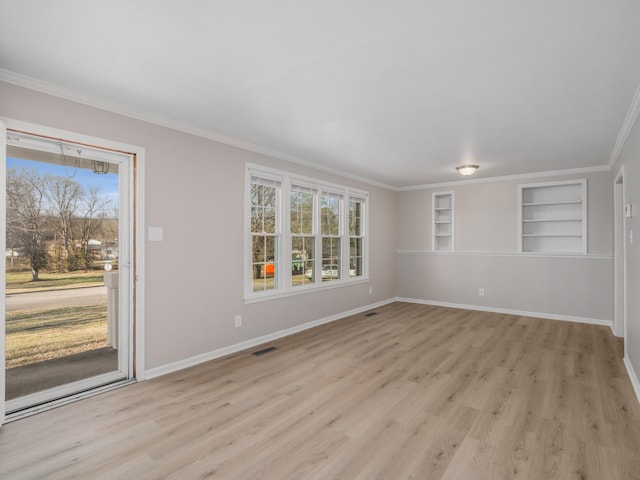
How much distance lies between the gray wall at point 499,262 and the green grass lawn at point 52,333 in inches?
222

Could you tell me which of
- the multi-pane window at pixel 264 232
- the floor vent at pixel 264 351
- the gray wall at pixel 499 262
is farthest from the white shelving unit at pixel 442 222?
the floor vent at pixel 264 351

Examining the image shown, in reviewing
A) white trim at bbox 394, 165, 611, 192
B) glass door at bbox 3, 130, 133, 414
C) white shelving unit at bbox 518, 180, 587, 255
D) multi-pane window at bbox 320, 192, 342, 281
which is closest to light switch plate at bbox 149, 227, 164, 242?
glass door at bbox 3, 130, 133, 414

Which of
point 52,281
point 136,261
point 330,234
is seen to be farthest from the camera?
point 330,234

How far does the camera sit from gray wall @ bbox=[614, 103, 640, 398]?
3098 millimetres

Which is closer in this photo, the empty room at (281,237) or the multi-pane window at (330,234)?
the empty room at (281,237)

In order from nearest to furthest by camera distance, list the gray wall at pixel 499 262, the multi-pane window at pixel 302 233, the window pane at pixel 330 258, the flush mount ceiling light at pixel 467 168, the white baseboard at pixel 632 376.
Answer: the white baseboard at pixel 632 376, the multi-pane window at pixel 302 233, the flush mount ceiling light at pixel 467 168, the gray wall at pixel 499 262, the window pane at pixel 330 258

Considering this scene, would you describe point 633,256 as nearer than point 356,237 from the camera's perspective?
Yes

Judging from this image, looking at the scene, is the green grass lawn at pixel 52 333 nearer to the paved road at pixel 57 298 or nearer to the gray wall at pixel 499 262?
the paved road at pixel 57 298

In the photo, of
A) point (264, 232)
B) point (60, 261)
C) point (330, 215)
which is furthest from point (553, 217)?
point (60, 261)

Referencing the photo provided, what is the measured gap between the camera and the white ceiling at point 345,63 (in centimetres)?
186

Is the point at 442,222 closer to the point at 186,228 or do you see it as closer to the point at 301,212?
the point at 301,212

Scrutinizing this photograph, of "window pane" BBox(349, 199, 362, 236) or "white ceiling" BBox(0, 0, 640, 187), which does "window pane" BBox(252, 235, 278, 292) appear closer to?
"white ceiling" BBox(0, 0, 640, 187)

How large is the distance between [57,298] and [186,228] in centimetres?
129

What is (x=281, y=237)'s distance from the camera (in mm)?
4824
